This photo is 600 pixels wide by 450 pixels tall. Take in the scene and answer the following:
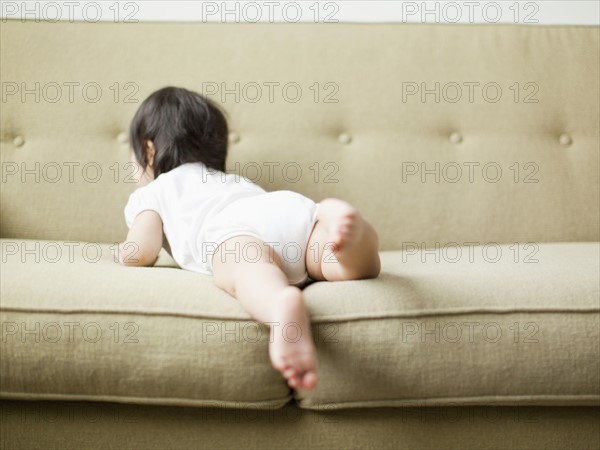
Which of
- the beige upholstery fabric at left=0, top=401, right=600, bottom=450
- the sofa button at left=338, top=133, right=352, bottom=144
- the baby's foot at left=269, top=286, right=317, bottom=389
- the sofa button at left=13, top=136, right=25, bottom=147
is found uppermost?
the sofa button at left=13, top=136, right=25, bottom=147

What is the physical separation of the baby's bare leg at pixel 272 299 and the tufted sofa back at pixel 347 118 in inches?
21.0

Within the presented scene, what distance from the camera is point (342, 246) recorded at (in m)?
0.91

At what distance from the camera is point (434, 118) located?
159cm

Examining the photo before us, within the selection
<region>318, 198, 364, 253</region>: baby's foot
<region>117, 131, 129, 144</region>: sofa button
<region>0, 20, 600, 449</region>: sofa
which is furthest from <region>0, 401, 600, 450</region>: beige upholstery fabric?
<region>117, 131, 129, 144</region>: sofa button

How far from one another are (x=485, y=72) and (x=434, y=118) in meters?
0.19

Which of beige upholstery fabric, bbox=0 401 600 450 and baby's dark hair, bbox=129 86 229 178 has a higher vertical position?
baby's dark hair, bbox=129 86 229 178

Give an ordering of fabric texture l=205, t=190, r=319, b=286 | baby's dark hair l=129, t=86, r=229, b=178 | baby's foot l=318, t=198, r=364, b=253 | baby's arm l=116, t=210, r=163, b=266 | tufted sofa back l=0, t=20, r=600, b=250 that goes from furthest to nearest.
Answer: tufted sofa back l=0, t=20, r=600, b=250, baby's dark hair l=129, t=86, r=229, b=178, baby's arm l=116, t=210, r=163, b=266, fabric texture l=205, t=190, r=319, b=286, baby's foot l=318, t=198, r=364, b=253

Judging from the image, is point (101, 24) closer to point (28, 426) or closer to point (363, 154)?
point (363, 154)

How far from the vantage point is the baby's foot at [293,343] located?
775 mm

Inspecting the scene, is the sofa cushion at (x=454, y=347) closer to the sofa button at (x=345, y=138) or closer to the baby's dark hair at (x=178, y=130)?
the baby's dark hair at (x=178, y=130)

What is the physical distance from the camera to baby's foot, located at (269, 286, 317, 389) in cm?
78

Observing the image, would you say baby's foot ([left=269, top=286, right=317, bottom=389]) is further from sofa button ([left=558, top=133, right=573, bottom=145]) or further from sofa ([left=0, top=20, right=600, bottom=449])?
sofa button ([left=558, top=133, right=573, bottom=145])

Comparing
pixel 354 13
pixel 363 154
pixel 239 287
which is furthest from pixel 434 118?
pixel 239 287

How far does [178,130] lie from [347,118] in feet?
1.45
